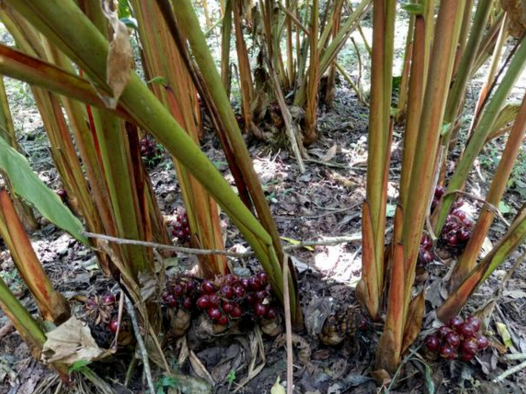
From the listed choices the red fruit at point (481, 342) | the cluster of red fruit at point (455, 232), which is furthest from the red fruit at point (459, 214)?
the red fruit at point (481, 342)

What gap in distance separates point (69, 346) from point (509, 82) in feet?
3.20

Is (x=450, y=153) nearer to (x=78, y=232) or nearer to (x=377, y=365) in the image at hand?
(x=377, y=365)

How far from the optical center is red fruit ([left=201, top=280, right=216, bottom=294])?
83 cm

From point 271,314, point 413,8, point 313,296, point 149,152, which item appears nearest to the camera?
point 413,8

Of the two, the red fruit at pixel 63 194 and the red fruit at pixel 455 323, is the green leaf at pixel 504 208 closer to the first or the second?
the red fruit at pixel 455 323

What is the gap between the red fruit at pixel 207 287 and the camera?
2.71 ft

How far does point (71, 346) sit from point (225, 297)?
1.00 ft

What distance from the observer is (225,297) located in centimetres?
82

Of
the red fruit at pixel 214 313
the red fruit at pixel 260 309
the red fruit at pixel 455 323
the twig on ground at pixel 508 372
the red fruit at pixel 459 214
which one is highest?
the red fruit at pixel 214 313

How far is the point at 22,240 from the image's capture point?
2.33 ft

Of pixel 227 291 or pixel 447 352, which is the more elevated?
pixel 227 291

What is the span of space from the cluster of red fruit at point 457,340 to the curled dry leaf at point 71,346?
25.2 inches

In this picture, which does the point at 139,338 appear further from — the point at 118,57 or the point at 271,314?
the point at 118,57

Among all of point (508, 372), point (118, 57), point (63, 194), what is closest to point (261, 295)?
point (508, 372)
